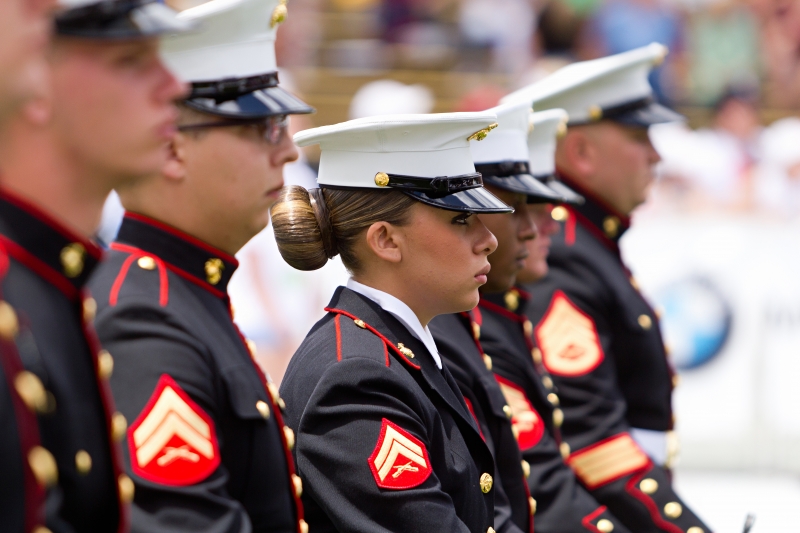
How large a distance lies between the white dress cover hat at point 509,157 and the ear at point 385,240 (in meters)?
0.78

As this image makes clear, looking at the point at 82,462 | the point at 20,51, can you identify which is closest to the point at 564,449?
the point at 82,462

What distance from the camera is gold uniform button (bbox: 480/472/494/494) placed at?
285 centimetres

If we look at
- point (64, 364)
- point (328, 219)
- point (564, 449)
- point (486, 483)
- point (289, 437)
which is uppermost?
point (64, 364)

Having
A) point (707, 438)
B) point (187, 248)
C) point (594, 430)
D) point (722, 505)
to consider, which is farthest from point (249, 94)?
point (707, 438)

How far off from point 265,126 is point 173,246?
320 mm

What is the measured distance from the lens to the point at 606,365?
4.15m

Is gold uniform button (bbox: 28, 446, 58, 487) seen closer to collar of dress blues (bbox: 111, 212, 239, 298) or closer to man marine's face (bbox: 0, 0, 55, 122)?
man marine's face (bbox: 0, 0, 55, 122)

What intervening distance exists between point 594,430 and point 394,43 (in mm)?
9139

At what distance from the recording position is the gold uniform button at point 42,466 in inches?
61.4

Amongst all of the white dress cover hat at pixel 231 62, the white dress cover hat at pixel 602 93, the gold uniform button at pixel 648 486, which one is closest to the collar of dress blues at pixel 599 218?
the white dress cover hat at pixel 602 93

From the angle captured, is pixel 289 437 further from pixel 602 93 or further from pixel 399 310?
pixel 602 93

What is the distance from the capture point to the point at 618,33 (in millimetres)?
11680

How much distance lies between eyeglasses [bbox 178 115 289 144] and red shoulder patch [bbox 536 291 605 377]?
1857 millimetres

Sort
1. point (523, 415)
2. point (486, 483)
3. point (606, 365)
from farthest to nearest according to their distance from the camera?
point (606, 365), point (523, 415), point (486, 483)
